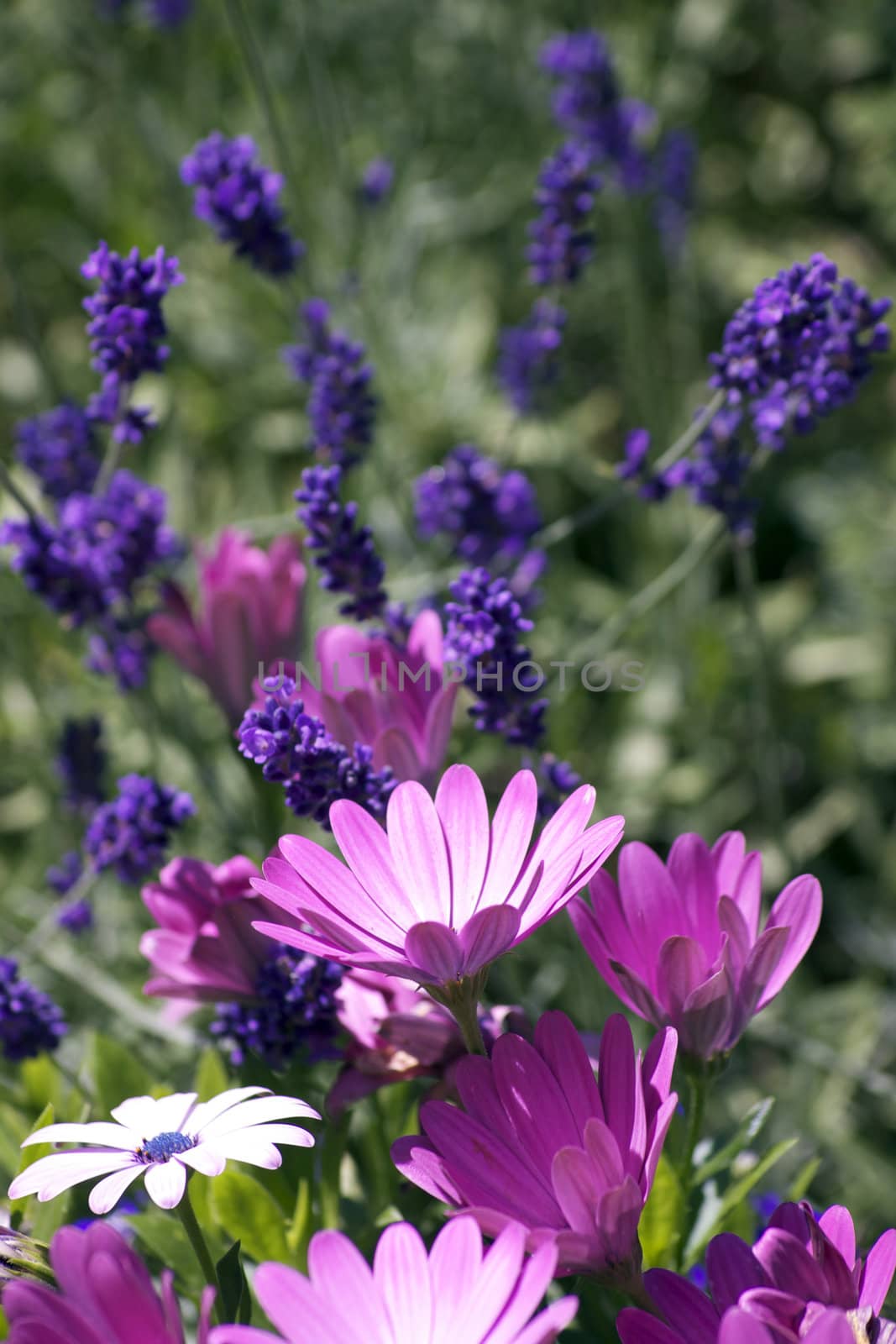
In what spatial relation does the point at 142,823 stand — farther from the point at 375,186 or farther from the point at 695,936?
the point at 375,186

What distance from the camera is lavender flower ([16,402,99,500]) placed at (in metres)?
1.15

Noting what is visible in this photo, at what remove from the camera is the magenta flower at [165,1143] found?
0.54 m

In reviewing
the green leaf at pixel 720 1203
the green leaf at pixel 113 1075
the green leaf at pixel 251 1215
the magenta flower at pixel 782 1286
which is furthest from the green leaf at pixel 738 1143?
the green leaf at pixel 113 1075

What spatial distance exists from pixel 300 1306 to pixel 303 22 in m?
1.44

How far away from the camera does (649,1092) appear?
57 centimetres

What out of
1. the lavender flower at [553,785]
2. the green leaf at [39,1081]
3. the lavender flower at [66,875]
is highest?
the lavender flower at [66,875]

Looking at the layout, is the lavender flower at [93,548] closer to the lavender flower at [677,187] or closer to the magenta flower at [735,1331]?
the magenta flower at [735,1331]

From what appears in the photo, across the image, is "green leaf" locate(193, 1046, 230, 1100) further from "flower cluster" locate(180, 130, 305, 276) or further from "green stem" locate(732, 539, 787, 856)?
"flower cluster" locate(180, 130, 305, 276)

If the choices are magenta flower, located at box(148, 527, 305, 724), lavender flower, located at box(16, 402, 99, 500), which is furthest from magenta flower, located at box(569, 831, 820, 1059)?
lavender flower, located at box(16, 402, 99, 500)

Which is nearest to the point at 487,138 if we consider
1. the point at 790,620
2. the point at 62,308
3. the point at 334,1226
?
the point at 62,308

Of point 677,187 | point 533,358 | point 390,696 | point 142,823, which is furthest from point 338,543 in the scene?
point 677,187

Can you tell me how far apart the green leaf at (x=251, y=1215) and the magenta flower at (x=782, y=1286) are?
22 cm

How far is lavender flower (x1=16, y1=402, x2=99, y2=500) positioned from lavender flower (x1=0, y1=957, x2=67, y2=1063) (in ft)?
1.65

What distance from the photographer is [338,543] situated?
0.83 m
